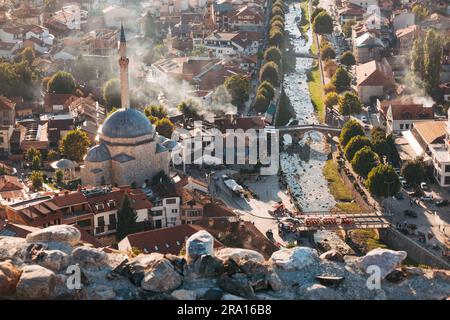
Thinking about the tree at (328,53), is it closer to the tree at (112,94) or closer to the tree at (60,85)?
the tree at (112,94)

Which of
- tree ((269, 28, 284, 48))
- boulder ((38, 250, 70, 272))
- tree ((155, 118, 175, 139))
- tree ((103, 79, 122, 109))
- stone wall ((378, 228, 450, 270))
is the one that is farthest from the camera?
tree ((269, 28, 284, 48))

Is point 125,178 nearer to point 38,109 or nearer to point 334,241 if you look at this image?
point 334,241

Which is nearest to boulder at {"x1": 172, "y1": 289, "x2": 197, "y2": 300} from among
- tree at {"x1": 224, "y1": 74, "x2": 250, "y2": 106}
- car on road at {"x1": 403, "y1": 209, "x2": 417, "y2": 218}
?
car on road at {"x1": 403, "y1": 209, "x2": 417, "y2": 218}

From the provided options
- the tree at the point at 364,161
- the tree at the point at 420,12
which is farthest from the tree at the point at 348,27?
the tree at the point at 364,161

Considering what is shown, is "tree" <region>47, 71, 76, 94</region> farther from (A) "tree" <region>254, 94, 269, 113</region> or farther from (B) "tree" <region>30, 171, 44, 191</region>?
(B) "tree" <region>30, 171, 44, 191</region>

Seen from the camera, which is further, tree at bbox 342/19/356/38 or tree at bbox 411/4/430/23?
tree at bbox 411/4/430/23
